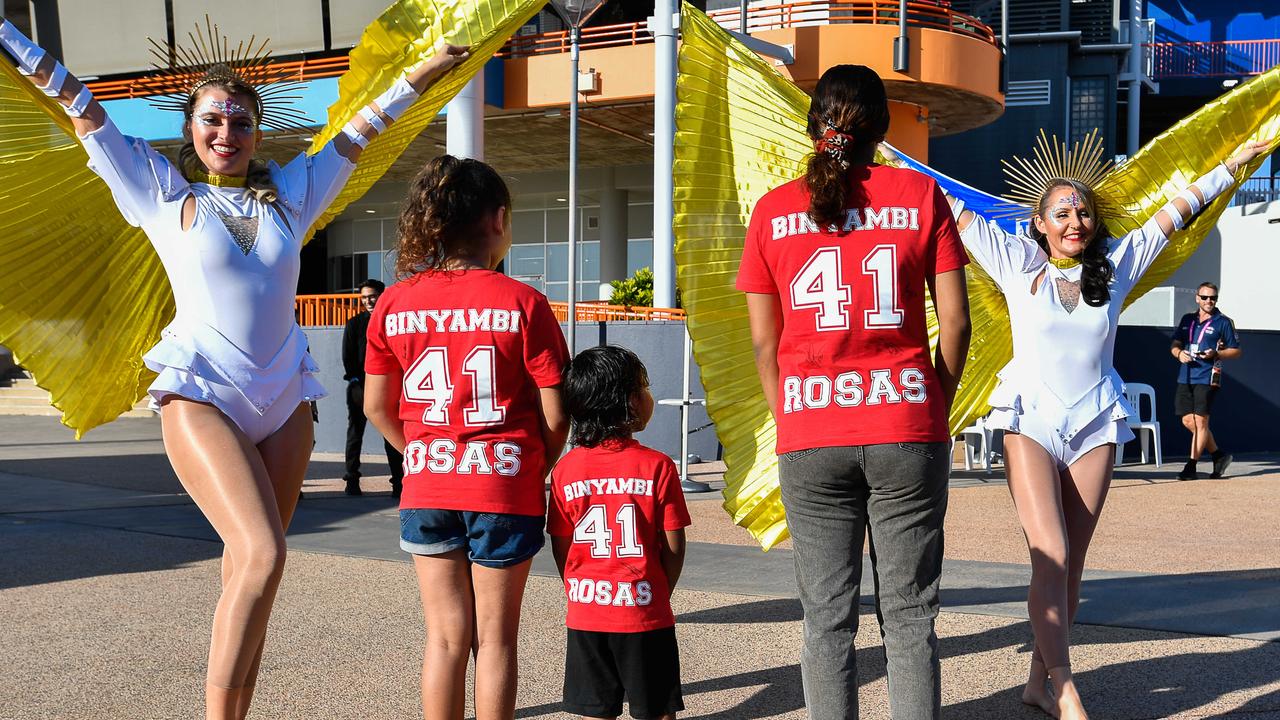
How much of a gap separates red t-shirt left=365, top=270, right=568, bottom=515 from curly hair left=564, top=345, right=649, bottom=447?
0.16 m

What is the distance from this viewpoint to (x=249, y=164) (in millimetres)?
3648

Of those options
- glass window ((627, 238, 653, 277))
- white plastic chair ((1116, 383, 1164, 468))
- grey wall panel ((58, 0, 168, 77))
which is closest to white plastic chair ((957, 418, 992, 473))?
white plastic chair ((1116, 383, 1164, 468))

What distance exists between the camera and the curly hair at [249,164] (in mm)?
3539

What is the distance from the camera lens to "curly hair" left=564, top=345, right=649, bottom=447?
3391mm

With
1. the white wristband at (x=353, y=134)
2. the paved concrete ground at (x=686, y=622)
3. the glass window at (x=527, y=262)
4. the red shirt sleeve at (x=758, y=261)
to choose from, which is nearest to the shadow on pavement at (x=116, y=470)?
the paved concrete ground at (x=686, y=622)

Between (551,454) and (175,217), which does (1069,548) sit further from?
(175,217)

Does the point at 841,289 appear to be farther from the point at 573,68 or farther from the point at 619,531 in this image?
the point at 573,68

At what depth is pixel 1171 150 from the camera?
5141mm

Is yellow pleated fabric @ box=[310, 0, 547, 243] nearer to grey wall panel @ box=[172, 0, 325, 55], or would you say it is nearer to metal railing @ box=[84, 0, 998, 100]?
metal railing @ box=[84, 0, 998, 100]

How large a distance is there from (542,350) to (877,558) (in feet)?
3.33

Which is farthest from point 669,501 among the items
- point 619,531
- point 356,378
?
point 356,378

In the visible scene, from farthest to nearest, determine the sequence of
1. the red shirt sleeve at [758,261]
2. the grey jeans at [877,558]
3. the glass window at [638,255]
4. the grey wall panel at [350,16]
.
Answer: the glass window at [638,255] < the grey wall panel at [350,16] < the red shirt sleeve at [758,261] < the grey jeans at [877,558]

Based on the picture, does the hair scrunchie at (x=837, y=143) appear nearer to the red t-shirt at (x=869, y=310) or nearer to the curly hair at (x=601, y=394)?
the red t-shirt at (x=869, y=310)

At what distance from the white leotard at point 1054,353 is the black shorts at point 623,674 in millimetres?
1438
